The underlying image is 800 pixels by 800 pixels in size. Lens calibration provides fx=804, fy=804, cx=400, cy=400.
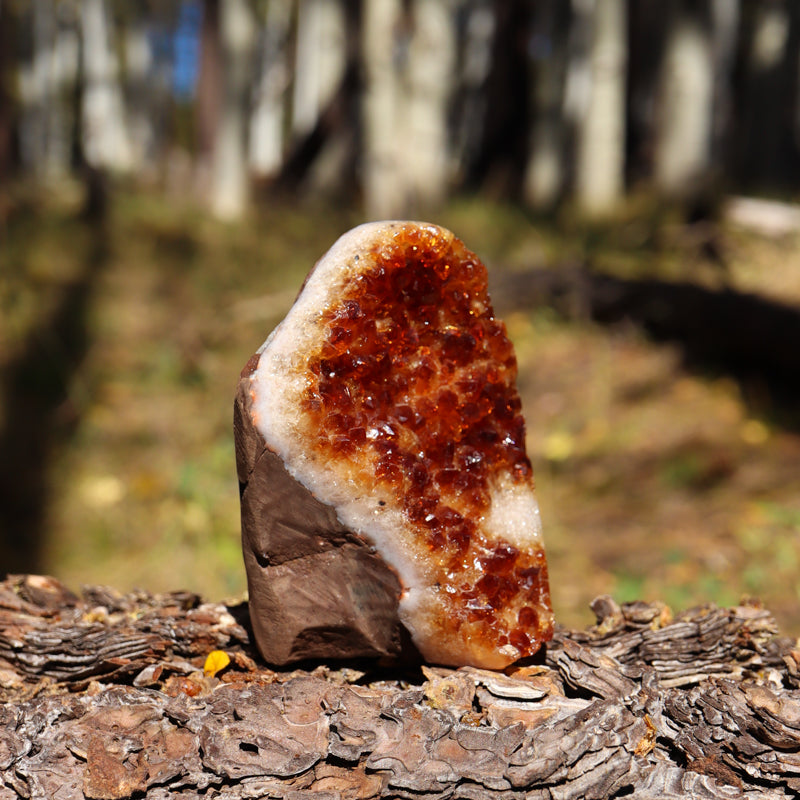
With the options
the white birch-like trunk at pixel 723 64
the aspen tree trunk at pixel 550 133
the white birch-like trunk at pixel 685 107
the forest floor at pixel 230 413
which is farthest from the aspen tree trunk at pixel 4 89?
the white birch-like trunk at pixel 723 64

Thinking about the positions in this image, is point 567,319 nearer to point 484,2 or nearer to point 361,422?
point 361,422

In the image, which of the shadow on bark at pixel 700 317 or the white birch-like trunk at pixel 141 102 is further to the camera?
the white birch-like trunk at pixel 141 102

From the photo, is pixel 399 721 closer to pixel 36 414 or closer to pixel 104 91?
pixel 36 414

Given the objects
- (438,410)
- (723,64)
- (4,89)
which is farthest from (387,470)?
(723,64)

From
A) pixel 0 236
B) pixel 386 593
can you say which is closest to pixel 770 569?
pixel 386 593

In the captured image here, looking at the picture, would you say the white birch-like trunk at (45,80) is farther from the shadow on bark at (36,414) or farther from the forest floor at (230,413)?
the shadow on bark at (36,414)
